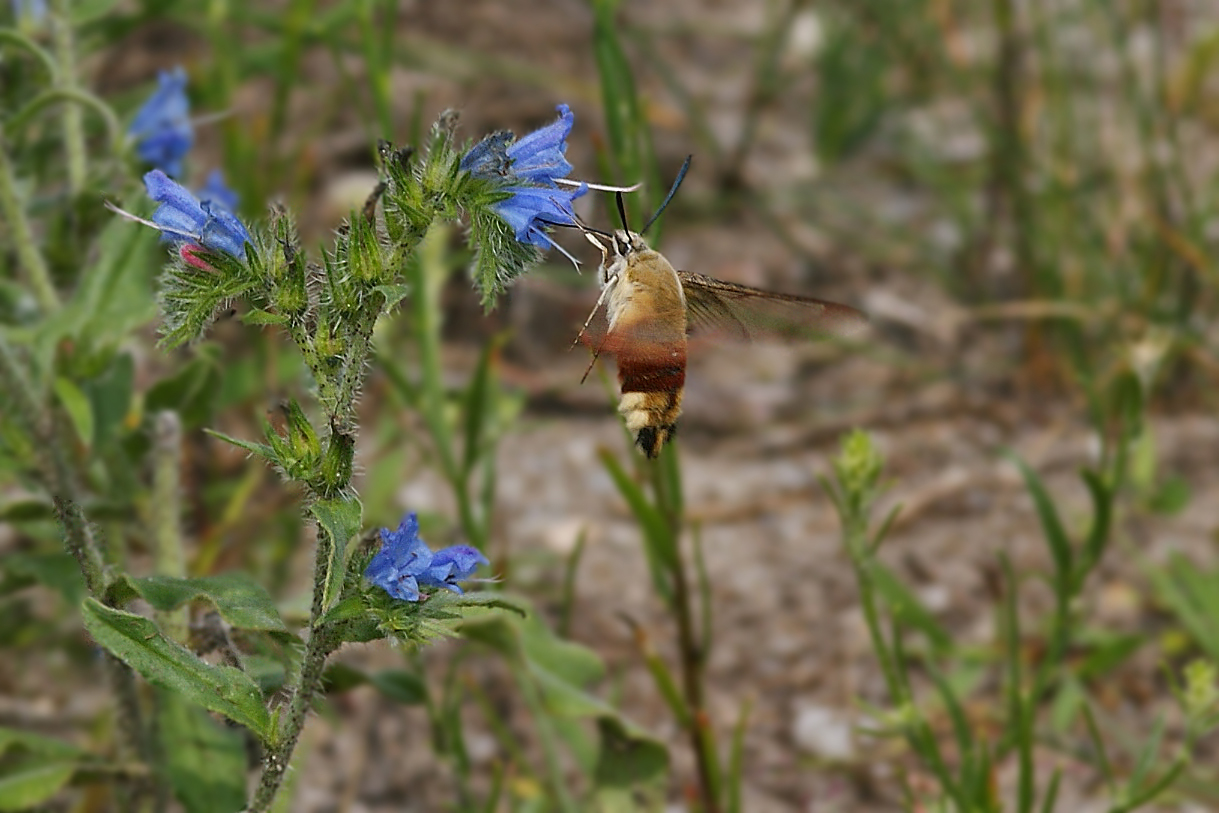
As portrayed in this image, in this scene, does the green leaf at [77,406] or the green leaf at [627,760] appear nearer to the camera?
the green leaf at [77,406]

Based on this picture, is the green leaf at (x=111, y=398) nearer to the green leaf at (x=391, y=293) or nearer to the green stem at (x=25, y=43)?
the green stem at (x=25, y=43)

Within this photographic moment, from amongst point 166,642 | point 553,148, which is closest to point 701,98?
point 553,148

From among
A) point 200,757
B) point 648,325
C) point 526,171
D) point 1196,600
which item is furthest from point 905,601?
point 526,171

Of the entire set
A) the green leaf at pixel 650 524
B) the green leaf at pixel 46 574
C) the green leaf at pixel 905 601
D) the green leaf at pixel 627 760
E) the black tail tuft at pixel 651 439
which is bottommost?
the green leaf at pixel 627 760

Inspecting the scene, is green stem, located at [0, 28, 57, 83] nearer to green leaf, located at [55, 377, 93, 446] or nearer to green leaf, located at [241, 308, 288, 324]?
green leaf, located at [55, 377, 93, 446]

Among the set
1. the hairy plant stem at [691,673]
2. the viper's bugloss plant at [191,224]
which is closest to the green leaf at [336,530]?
the viper's bugloss plant at [191,224]

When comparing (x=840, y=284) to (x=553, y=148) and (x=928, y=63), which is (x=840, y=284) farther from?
(x=553, y=148)

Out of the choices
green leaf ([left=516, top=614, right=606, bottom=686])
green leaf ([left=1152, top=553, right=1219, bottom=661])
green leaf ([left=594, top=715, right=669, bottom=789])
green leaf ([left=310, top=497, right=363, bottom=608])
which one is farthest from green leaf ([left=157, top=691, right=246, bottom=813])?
green leaf ([left=1152, top=553, right=1219, bottom=661])
